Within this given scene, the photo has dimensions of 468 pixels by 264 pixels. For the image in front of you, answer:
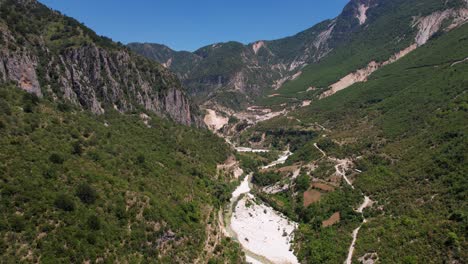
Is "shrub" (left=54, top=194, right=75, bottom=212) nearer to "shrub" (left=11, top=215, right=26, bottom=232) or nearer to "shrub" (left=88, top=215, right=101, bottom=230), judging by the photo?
"shrub" (left=88, top=215, right=101, bottom=230)

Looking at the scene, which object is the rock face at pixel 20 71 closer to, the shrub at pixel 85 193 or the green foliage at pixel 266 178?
the shrub at pixel 85 193

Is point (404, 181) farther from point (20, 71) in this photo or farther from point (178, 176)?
point (20, 71)

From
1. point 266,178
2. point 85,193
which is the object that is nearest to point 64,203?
point 85,193

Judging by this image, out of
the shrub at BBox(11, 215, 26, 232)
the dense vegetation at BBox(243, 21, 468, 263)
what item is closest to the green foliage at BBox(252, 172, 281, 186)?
the dense vegetation at BBox(243, 21, 468, 263)

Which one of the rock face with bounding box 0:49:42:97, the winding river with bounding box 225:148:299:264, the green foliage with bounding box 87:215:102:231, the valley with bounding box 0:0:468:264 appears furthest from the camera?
the rock face with bounding box 0:49:42:97

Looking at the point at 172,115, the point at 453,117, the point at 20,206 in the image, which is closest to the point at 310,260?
the point at 20,206

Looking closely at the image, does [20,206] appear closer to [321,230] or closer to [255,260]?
[255,260]

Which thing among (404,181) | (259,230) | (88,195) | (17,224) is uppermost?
(88,195)
